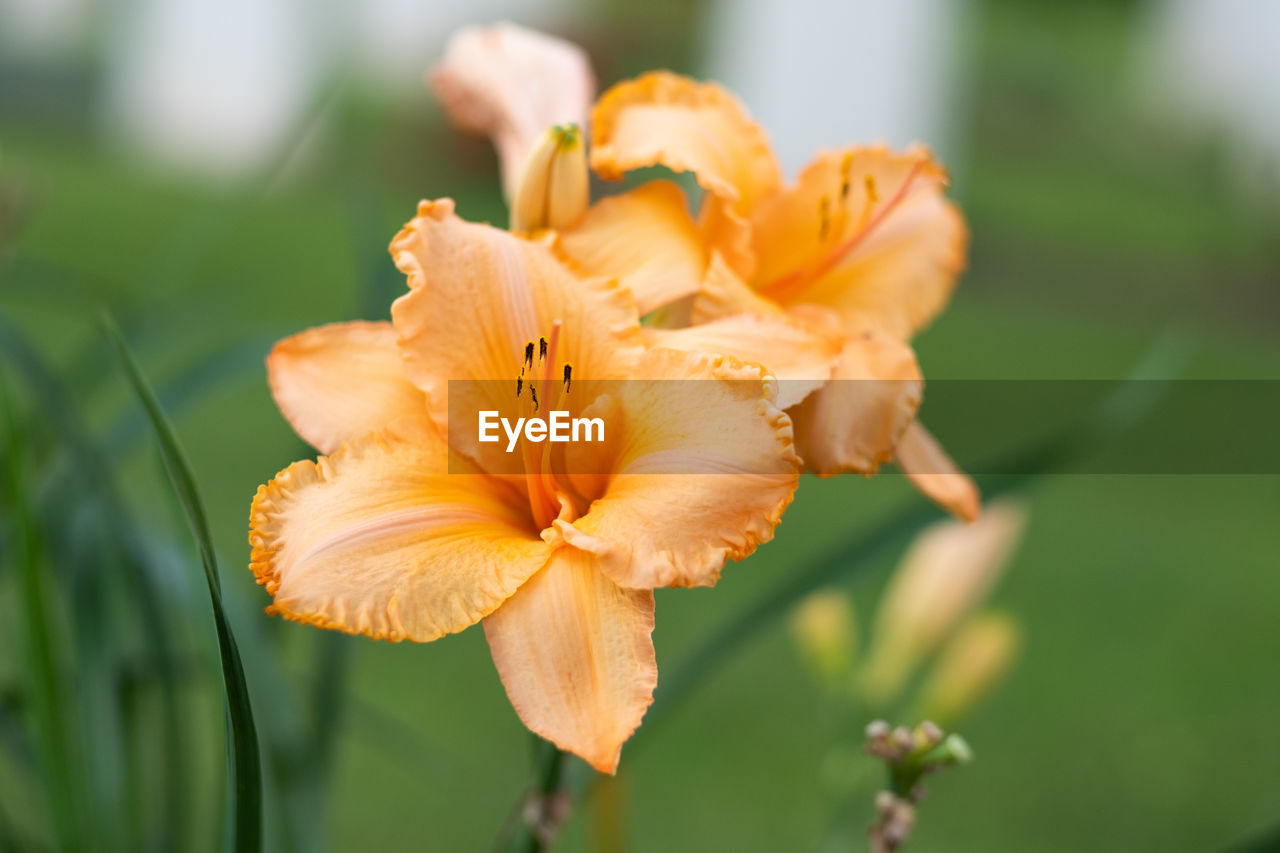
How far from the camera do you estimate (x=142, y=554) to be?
1.61 feet

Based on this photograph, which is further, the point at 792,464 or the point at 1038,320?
the point at 1038,320

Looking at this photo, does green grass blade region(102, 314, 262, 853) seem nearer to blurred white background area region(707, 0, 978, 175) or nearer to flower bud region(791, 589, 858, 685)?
flower bud region(791, 589, 858, 685)

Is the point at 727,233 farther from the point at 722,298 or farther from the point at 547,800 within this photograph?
the point at 547,800

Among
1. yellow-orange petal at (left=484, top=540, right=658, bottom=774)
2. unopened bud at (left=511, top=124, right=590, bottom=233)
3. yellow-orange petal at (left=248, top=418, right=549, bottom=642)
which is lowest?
yellow-orange petal at (left=484, top=540, right=658, bottom=774)

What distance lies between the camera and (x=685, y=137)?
43 centimetres

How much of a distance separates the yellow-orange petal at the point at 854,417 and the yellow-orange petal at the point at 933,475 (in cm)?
Result: 3

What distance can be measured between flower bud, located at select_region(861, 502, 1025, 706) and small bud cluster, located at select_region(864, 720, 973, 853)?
1.02 ft

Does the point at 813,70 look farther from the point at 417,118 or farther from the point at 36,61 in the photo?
the point at 36,61

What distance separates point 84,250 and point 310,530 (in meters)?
3.16

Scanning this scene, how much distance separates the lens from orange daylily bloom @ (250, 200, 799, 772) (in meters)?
0.34

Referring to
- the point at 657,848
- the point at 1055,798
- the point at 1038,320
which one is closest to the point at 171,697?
the point at 657,848

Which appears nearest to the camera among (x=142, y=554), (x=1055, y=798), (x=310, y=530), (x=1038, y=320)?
(x=310, y=530)

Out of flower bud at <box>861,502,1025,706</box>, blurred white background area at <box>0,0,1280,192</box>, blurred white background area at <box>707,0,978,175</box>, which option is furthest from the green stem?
blurred white background area at <box>707,0,978,175</box>
